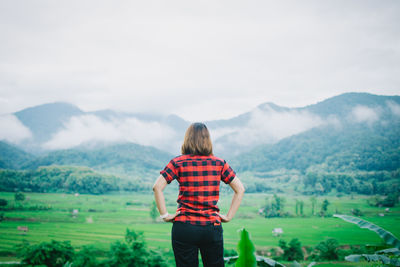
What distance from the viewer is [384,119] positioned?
1445cm

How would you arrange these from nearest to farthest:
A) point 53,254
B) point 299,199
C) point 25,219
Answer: point 53,254, point 25,219, point 299,199

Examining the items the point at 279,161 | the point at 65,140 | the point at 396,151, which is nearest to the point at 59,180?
the point at 65,140

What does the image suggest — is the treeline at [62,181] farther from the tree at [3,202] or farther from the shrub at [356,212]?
the shrub at [356,212]

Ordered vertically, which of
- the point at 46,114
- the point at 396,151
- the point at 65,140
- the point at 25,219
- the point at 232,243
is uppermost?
the point at 46,114

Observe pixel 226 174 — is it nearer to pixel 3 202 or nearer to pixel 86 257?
pixel 86 257

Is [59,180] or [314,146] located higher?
[314,146]

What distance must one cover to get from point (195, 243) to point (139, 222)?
585 inches

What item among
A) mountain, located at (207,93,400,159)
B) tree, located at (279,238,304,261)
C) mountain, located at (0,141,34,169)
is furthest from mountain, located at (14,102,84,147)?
tree, located at (279,238,304,261)

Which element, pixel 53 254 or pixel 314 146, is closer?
pixel 53 254

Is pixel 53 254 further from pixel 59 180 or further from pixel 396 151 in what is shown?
pixel 396 151

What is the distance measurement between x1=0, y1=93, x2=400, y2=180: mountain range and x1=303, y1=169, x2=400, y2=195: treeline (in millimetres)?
431

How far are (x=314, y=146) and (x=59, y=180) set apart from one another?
1658 cm

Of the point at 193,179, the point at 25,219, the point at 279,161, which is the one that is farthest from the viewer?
the point at 279,161

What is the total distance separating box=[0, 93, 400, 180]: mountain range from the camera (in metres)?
14.3
